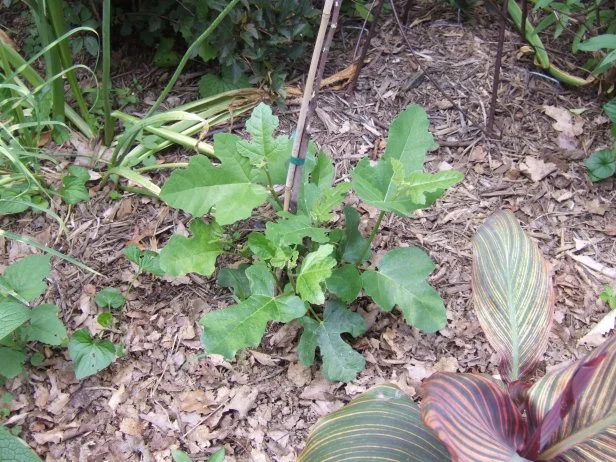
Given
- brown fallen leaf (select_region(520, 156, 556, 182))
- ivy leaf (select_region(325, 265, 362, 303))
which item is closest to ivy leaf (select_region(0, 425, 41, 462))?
ivy leaf (select_region(325, 265, 362, 303))

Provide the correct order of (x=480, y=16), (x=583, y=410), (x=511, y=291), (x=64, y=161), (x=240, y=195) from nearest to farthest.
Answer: (x=583, y=410) < (x=511, y=291) < (x=240, y=195) < (x=64, y=161) < (x=480, y=16)

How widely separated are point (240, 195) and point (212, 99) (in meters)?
0.76

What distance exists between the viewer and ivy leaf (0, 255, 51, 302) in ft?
5.12

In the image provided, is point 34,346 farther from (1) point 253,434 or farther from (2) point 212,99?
(2) point 212,99

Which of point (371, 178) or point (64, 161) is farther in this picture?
point (64, 161)

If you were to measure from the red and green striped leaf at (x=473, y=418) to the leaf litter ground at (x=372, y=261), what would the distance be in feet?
1.52

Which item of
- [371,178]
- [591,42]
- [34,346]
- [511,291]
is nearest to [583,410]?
[511,291]

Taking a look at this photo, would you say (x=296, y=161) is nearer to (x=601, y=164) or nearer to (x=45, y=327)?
(x=45, y=327)

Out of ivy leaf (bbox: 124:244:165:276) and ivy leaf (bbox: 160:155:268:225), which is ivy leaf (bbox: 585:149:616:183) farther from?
ivy leaf (bbox: 124:244:165:276)

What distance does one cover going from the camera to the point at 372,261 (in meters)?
1.82

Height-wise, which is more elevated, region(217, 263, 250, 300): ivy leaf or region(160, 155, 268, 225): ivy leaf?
region(160, 155, 268, 225): ivy leaf

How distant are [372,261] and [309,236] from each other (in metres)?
0.36

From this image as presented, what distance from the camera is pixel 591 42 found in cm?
179

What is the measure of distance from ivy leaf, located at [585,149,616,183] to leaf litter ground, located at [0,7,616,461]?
50 mm
